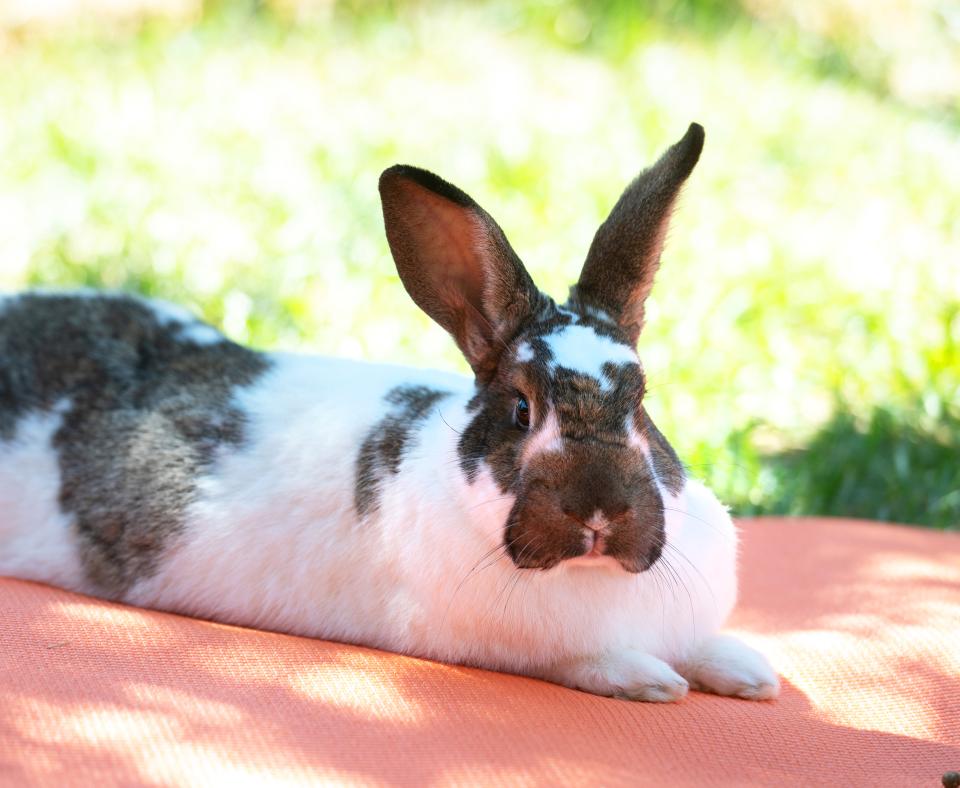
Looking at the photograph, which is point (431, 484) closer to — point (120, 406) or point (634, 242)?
point (634, 242)

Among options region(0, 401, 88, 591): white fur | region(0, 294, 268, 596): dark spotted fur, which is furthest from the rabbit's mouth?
region(0, 401, 88, 591): white fur

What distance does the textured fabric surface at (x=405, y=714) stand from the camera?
110 inches

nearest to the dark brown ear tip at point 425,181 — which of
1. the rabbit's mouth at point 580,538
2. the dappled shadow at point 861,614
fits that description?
the rabbit's mouth at point 580,538

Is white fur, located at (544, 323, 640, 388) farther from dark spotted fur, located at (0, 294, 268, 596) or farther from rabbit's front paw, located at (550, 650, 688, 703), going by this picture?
dark spotted fur, located at (0, 294, 268, 596)

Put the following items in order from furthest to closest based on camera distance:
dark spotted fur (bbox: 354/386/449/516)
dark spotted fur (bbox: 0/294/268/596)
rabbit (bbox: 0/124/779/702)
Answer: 1. dark spotted fur (bbox: 0/294/268/596)
2. dark spotted fur (bbox: 354/386/449/516)
3. rabbit (bbox: 0/124/779/702)

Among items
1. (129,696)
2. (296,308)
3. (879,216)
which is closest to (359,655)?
(129,696)

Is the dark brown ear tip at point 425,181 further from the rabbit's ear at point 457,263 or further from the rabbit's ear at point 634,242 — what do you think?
the rabbit's ear at point 634,242

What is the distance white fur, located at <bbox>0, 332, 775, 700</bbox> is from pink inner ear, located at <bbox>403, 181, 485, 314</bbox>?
0.27 metres

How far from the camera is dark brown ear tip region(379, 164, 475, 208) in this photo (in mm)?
3297

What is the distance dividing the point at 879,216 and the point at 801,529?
3.12 metres

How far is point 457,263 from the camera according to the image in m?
3.42

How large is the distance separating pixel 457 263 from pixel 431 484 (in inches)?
20.4

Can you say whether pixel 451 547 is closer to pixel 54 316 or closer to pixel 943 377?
pixel 54 316

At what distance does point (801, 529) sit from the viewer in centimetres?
468
